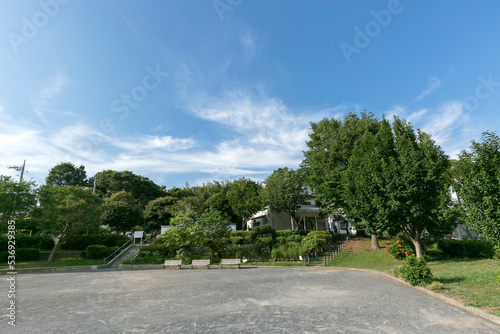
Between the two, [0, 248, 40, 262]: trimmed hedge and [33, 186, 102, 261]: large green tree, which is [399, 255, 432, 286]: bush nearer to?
[33, 186, 102, 261]: large green tree

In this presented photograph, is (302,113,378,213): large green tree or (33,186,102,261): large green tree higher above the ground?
(302,113,378,213): large green tree

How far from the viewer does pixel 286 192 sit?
32.0m

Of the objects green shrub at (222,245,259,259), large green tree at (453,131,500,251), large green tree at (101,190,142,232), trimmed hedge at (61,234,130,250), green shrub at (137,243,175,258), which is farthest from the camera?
→ large green tree at (101,190,142,232)

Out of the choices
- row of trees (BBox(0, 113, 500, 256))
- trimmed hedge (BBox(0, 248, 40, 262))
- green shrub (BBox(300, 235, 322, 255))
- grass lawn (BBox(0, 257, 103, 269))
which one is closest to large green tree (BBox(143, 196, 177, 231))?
row of trees (BBox(0, 113, 500, 256))

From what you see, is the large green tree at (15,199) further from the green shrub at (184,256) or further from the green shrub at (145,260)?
the green shrub at (184,256)

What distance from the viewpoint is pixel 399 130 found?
16703mm

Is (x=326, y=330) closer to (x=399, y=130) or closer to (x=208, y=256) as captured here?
(x=399, y=130)

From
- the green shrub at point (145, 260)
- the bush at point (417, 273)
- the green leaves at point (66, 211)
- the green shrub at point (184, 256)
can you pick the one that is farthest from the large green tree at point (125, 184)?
the bush at point (417, 273)

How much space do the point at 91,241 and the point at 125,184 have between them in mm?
27273

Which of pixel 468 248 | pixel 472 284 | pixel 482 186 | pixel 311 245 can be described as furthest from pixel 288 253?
Answer: pixel 482 186

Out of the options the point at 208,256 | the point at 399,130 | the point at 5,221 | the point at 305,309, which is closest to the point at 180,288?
the point at 305,309

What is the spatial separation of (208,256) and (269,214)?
15.6 meters

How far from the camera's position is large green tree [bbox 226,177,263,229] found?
117 ft

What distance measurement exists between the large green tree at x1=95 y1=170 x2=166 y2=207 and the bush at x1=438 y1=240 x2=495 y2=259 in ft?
155
